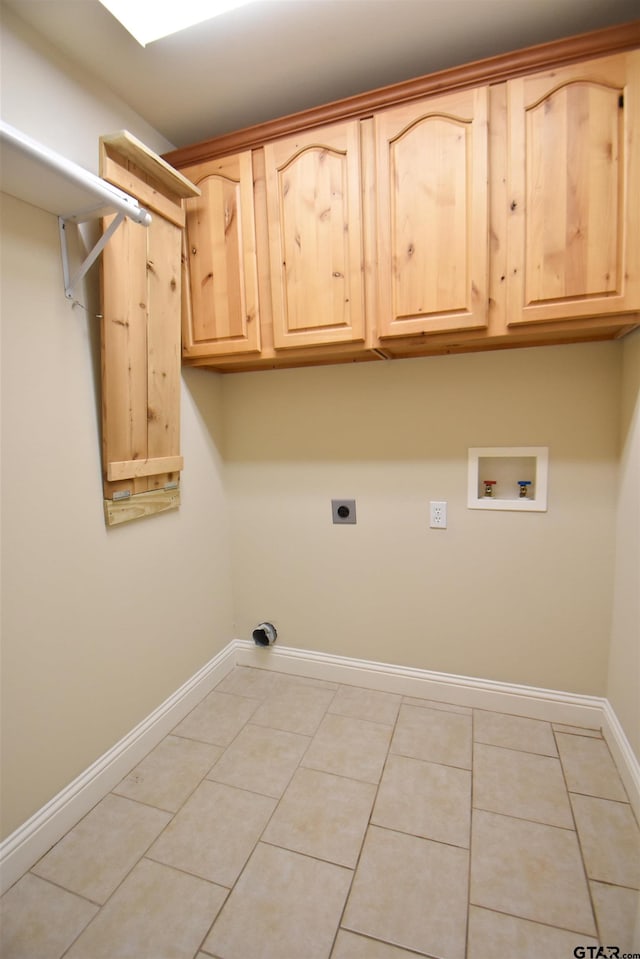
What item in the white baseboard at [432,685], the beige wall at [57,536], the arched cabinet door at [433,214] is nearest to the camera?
the beige wall at [57,536]

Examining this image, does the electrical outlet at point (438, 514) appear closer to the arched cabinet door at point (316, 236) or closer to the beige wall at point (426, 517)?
the beige wall at point (426, 517)

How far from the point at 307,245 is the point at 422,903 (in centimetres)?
207

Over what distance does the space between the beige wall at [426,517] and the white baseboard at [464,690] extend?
0.05 metres

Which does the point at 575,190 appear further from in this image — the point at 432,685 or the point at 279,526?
the point at 432,685

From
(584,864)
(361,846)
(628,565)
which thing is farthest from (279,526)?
(584,864)

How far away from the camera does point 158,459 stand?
1.72 metres

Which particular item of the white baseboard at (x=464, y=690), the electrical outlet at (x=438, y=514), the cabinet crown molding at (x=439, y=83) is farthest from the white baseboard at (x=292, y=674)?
the cabinet crown molding at (x=439, y=83)

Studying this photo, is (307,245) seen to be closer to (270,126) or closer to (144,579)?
(270,126)

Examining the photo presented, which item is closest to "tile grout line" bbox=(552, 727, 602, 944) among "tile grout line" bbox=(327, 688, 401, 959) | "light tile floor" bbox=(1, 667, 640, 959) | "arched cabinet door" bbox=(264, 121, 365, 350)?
"light tile floor" bbox=(1, 667, 640, 959)

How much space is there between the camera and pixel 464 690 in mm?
1958

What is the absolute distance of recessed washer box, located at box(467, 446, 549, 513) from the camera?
5.77 ft

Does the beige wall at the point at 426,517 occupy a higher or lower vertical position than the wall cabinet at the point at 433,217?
lower

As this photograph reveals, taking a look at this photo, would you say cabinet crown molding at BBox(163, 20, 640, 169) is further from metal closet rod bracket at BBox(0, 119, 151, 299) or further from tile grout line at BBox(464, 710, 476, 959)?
tile grout line at BBox(464, 710, 476, 959)

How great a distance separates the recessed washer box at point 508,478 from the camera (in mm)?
1759
